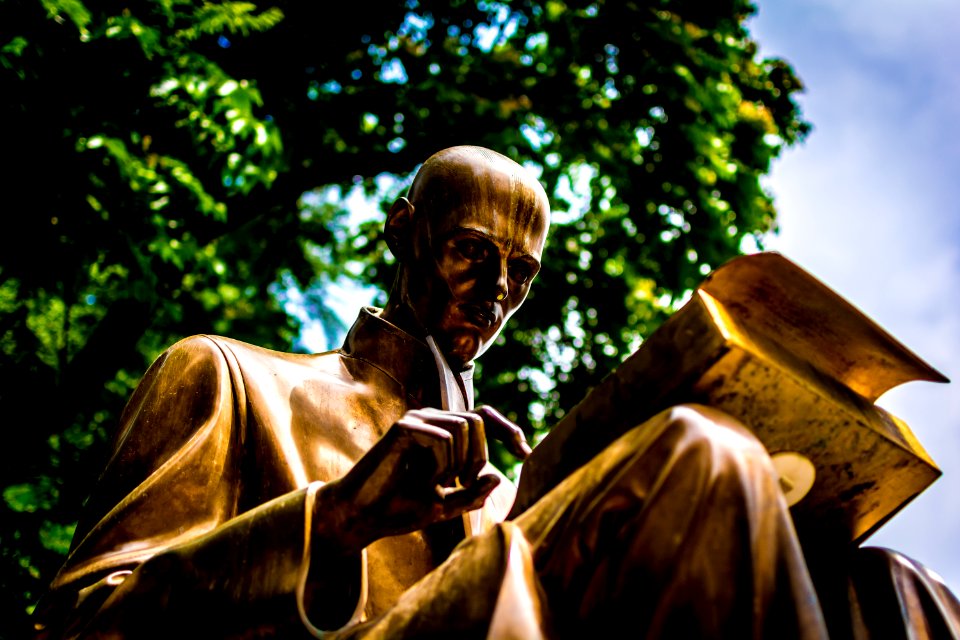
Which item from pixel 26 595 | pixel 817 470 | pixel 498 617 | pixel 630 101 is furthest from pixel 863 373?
pixel 630 101

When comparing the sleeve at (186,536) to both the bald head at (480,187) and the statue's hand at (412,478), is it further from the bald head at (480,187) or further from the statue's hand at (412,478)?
the bald head at (480,187)

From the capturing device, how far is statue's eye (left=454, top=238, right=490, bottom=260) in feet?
10.1

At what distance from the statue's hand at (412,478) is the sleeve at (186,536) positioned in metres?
0.09

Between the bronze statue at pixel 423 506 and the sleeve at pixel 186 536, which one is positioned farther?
the sleeve at pixel 186 536

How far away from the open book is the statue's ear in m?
1.11

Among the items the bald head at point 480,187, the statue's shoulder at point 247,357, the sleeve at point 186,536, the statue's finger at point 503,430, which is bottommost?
the sleeve at point 186,536

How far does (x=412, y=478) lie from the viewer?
2.22 metres

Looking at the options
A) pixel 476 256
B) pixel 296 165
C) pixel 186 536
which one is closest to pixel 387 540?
pixel 186 536

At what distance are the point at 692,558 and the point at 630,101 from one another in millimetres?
6768

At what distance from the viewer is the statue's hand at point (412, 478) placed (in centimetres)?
218

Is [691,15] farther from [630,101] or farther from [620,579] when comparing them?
[620,579]

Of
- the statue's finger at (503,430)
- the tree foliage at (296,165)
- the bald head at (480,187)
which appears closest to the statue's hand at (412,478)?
the statue's finger at (503,430)

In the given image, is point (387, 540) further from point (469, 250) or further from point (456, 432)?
point (469, 250)

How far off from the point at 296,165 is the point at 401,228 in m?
4.34
